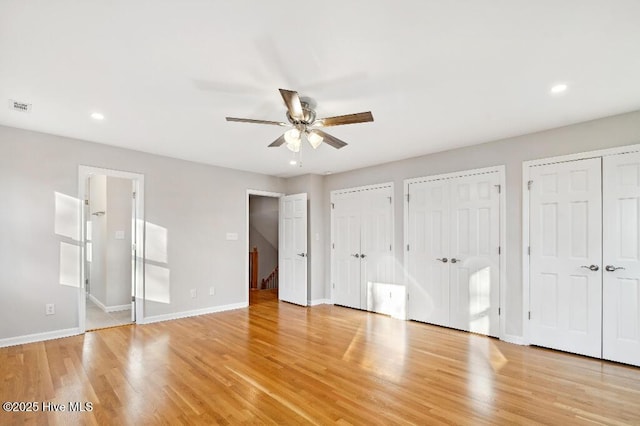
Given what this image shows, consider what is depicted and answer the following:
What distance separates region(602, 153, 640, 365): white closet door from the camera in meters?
3.16

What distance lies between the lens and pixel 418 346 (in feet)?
12.4

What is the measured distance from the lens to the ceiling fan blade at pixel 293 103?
224 cm

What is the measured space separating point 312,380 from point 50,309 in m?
3.48

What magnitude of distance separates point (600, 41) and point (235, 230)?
17.5 ft

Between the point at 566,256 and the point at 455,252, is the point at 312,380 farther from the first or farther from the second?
the point at 566,256

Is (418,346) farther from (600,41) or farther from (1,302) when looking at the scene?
(1,302)

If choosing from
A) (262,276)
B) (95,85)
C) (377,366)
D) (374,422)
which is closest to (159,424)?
(374,422)

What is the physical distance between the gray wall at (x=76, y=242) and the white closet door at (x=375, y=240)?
7.31 ft

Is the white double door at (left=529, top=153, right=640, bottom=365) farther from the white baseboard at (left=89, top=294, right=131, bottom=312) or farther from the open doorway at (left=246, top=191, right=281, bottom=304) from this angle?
the white baseboard at (left=89, top=294, right=131, bottom=312)

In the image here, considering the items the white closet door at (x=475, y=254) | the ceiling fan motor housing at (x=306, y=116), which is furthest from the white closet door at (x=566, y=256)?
the ceiling fan motor housing at (x=306, y=116)

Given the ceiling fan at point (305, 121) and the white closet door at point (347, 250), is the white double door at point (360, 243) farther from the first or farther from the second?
the ceiling fan at point (305, 121)

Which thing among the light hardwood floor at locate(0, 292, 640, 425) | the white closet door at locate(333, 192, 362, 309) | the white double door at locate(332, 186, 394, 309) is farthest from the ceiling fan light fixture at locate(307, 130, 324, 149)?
the white closet door at locate(333, 192, 362, 309)

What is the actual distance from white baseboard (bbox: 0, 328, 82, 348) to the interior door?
343cm

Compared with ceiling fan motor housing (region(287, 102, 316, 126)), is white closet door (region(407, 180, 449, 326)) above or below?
below
